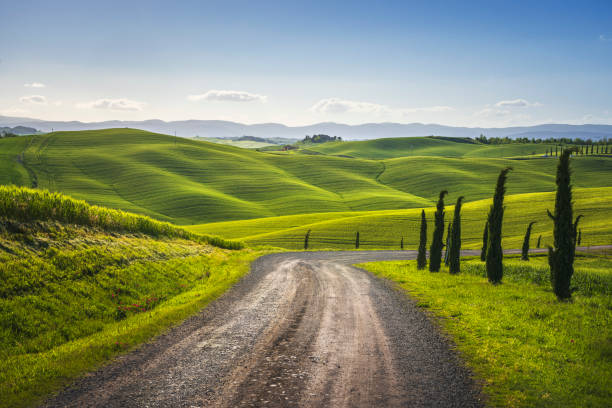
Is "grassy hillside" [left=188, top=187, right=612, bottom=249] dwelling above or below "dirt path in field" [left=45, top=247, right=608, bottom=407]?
below

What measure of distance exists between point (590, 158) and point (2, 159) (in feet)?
830

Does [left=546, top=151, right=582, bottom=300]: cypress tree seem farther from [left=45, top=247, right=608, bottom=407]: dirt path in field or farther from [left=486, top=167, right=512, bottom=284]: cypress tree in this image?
[left=45, top=247, right=608, bottom=407]: dirt path in field

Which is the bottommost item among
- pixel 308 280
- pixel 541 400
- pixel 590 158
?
pixel 308 280

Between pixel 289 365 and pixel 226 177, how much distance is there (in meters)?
141

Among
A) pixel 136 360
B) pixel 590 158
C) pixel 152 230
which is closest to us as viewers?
pixel 136 360

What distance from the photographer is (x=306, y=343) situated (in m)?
11.2

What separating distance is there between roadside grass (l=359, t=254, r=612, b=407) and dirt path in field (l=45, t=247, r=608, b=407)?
79 centimetres

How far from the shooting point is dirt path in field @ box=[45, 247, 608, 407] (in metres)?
7.80

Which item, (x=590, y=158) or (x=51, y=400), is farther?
(x=590, y=158)

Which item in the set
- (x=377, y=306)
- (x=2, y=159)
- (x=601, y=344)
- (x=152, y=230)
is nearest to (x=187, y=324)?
(x=377, y=306)

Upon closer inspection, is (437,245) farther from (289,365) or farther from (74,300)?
(74,300)

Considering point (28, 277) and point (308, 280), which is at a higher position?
point (28, 277)

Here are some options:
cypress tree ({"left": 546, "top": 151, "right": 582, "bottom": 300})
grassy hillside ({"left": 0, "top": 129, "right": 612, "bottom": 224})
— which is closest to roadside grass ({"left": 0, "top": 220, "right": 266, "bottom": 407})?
cypress tree ({"left": 546, "top": 151, "right": 582, "bottom": 300})

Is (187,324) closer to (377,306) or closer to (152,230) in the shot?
(377,306)
